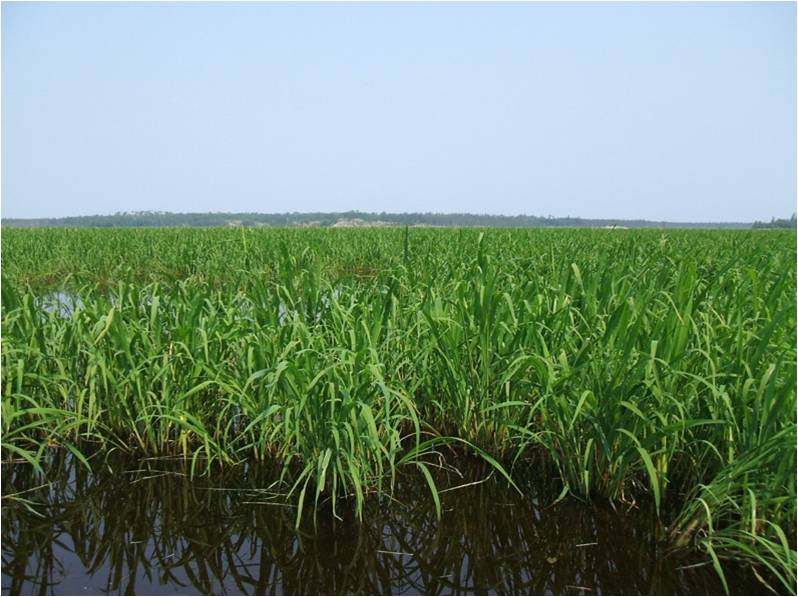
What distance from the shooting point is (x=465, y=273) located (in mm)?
4520

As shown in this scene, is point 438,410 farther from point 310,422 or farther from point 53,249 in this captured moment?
point 53,249

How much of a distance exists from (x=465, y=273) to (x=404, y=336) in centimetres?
148

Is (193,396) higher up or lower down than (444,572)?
higher up

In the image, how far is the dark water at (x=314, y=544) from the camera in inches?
79.6

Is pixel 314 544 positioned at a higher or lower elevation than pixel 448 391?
lower

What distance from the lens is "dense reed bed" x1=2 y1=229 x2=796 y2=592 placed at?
2221 mm

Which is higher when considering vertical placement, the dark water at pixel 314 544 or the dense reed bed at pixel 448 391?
the dense reed bed at pixel 448 391

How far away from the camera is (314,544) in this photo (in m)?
2.22

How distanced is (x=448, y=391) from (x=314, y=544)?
111cm

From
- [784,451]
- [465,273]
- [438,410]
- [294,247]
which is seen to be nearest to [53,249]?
[294,247]

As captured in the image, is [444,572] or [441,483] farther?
[441,483]

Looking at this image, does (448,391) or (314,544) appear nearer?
(314,544)

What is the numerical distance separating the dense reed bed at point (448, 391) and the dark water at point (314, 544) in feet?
0.45

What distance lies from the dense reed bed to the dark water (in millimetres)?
137
